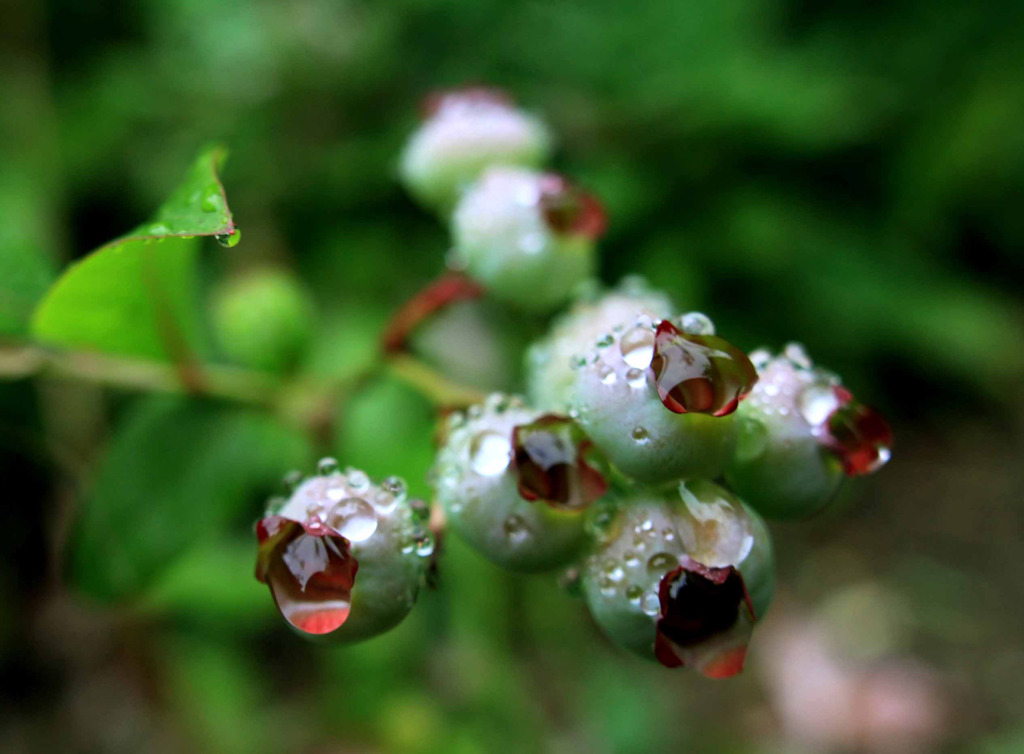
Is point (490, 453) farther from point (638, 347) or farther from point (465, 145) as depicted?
point (465, 145)

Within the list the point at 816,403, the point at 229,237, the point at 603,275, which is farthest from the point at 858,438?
the point at 603,275

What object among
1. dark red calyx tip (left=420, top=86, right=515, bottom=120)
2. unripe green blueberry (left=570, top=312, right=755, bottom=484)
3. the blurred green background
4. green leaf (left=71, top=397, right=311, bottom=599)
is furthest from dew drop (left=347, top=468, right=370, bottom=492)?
the blurred green background

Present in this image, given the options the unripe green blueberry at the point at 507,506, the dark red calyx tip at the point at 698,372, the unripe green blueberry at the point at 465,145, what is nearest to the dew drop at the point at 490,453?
the unripe green blueberry at the point at 507,506

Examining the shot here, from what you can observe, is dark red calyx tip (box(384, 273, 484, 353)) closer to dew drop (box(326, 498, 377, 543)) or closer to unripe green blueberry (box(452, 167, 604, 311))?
unripe green blueberry (box(452, 167, 604, 311))

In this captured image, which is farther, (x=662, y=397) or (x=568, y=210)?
(x=568, y=210)

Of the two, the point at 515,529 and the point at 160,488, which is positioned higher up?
the point at 515,529
